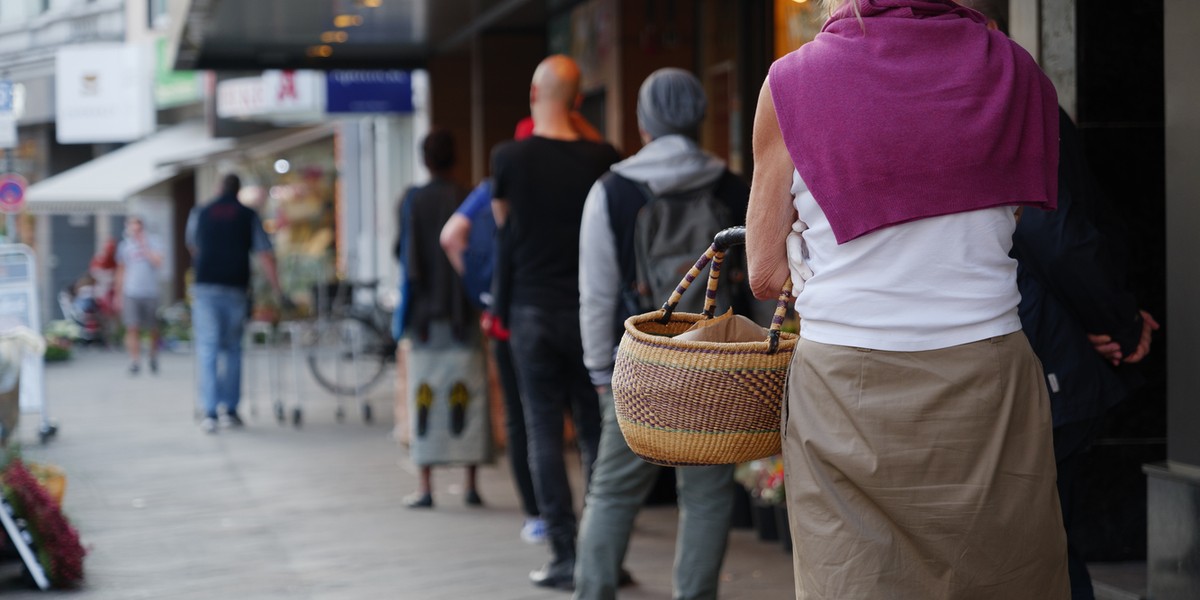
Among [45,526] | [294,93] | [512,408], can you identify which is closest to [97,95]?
[294,93]

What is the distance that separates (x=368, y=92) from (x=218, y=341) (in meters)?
4.54

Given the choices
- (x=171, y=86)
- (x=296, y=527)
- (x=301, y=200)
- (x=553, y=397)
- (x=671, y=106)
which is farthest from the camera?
(x=171, y=86)

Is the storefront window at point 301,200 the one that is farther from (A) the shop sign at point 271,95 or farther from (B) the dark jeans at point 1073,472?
(B) the dark jeans at point 1073,472

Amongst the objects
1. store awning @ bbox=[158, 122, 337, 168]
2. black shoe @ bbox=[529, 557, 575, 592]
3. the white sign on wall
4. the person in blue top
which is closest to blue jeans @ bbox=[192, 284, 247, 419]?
the person in blue top

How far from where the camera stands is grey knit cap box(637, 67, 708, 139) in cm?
494

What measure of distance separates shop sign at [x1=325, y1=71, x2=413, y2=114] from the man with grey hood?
1087cm

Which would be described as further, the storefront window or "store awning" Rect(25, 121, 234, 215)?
"store awning" Rect(25, 121, 234, 215)

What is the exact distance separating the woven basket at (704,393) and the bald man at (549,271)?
2.64 meters

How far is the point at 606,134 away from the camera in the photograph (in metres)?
10.7

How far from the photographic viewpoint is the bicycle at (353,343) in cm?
1333

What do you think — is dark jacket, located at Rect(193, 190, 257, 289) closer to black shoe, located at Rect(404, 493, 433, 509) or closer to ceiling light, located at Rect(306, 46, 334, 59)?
ceiling light, located at Rect(306, 46, 334, 59)

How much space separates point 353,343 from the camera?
547 inches

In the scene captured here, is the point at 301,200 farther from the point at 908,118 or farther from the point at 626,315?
the point at 908,118

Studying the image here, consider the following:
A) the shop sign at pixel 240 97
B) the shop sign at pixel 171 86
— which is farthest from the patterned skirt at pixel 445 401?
the shop sign at pixel 171 86
